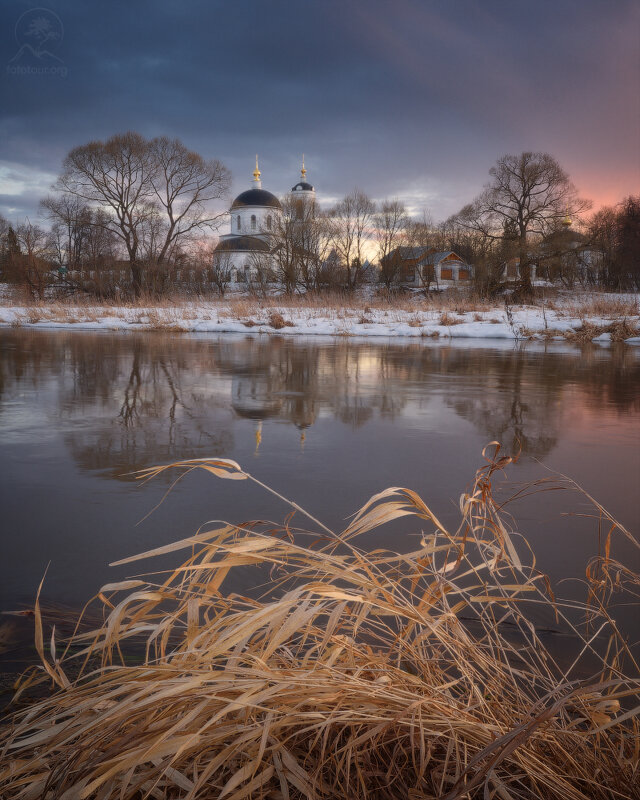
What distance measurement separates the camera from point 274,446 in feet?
13.1

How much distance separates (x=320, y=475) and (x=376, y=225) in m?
45.1

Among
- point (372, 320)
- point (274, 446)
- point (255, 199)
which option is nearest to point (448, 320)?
point (372, 320)

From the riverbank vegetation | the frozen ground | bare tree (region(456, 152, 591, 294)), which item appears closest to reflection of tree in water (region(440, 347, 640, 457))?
the frozen ground

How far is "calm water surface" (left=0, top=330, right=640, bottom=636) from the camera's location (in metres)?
2.45

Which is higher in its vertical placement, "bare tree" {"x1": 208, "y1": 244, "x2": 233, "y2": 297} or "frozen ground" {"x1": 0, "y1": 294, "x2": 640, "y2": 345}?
"bare tree" {"x1": 208, "y1": 244, "x2": 233, "y2": 297}

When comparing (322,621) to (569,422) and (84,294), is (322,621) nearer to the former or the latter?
(569,422)

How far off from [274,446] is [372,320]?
17.0 metres

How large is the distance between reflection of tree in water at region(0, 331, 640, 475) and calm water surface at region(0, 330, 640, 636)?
0.11 feet

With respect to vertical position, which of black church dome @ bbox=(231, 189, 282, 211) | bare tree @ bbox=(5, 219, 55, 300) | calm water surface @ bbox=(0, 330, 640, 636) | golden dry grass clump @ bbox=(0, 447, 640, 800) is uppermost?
black church dome @ bbox=(231, 189, 282, 211)

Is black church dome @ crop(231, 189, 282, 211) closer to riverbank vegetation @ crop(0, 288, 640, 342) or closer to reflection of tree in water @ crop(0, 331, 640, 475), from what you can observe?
riverbank vegetation @ crop(0, 288, 640, 342)

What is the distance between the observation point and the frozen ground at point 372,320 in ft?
58.7

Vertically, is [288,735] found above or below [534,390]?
above

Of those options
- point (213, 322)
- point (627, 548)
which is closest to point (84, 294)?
point (213, 322)

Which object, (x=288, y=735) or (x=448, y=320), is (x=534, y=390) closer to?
(x=288, y=735)
